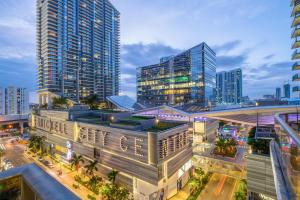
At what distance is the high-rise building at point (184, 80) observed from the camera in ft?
315

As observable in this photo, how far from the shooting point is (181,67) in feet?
323

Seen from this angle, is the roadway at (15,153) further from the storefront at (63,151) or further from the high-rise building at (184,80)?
the high-rise building at (184,80)

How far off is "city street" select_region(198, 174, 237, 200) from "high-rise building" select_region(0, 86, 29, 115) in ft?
506

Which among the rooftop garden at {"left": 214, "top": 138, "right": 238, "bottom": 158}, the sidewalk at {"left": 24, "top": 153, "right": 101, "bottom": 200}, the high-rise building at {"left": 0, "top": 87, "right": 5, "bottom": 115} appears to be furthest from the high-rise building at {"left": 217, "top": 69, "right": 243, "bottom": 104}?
the high-rise building at {"left": 0, "top": 87, "right": 5, "bottom": 115}

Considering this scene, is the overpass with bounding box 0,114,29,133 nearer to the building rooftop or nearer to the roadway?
the roadway

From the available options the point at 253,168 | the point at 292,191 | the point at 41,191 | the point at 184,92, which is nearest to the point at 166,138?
the point at 253,168

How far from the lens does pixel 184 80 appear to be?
9694 cm

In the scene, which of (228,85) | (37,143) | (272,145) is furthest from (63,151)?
(228,85)

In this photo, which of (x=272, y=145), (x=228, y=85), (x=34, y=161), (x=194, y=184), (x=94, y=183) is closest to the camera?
(x=272, y=145)

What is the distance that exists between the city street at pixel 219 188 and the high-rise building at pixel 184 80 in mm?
66142

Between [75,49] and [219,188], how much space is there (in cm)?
11263

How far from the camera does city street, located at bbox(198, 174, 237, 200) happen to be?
83.8 feet

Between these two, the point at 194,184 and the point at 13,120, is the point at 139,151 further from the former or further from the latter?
the point at 13,120

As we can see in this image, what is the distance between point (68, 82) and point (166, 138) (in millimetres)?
98761
